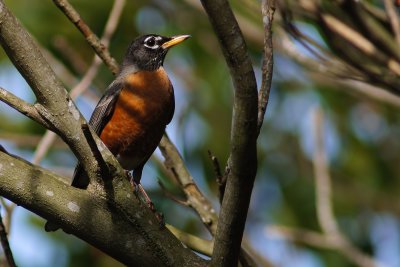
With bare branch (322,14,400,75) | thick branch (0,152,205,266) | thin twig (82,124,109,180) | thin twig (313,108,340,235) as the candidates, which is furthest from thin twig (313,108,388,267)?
thin twig (82,124,109,180)

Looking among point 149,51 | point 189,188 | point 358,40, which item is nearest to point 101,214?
point 189,188

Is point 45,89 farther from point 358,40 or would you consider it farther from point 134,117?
point 134,117

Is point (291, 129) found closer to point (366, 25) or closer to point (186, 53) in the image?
point (186, 53)

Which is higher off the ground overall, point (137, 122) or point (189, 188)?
point (137, 122)

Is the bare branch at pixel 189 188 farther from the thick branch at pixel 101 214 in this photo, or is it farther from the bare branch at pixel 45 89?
the bare branch at pixel 45 89

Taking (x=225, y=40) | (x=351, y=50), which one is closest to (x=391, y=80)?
(x=351, y=50)

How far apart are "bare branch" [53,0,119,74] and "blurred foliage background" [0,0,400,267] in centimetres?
106

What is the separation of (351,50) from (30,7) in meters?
3.06

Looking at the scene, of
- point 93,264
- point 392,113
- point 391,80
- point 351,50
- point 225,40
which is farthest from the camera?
point 392,113

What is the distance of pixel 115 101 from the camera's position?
5395 mm

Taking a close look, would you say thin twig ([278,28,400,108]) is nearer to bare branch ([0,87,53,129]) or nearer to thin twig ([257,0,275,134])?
thin twig ([257,0,275,134])

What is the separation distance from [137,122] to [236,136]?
106 inches

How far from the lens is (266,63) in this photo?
3.12 metres

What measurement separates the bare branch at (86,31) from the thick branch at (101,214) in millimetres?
1648
